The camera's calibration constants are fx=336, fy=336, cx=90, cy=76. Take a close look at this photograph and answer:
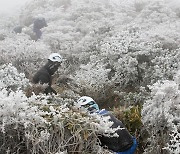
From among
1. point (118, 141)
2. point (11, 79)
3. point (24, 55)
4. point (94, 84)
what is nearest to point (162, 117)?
Answer: point (118, 141)

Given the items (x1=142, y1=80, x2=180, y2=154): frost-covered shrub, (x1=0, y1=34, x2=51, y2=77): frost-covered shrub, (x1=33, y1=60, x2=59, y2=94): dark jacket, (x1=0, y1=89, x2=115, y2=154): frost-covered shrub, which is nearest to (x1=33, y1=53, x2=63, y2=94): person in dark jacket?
(x1=33, y1=60, x2=59, y2=94): dark jacket

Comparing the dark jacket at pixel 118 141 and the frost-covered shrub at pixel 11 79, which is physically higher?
the dark jacket at pixel 118 141

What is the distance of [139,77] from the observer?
8.91 m

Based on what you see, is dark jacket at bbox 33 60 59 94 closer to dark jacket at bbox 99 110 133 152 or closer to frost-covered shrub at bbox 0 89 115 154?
dark jacket at bbox 99 110 133 152

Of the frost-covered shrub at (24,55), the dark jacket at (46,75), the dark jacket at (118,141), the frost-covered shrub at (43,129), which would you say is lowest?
the frost-covered shrub at (24,55)

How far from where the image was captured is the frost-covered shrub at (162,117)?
5.36 m

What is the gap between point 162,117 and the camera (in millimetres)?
5559

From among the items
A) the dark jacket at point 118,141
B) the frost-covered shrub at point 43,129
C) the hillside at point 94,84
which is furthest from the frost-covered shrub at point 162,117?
the frost-covered shrub at point 43,129

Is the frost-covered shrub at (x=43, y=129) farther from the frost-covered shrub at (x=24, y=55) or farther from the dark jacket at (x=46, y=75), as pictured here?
the frost-covered shrub at (x=24, y=55)

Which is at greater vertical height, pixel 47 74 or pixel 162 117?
pixel 162 117

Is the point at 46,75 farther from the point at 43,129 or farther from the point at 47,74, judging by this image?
the point at 43,129

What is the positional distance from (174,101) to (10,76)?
365 centimetres

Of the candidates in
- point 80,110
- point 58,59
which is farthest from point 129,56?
point 80,110

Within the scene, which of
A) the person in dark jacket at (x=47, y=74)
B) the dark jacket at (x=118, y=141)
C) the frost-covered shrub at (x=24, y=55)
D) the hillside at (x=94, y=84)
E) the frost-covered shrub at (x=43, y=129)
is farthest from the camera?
the frost-covered shrub at (x=24, y=55)
